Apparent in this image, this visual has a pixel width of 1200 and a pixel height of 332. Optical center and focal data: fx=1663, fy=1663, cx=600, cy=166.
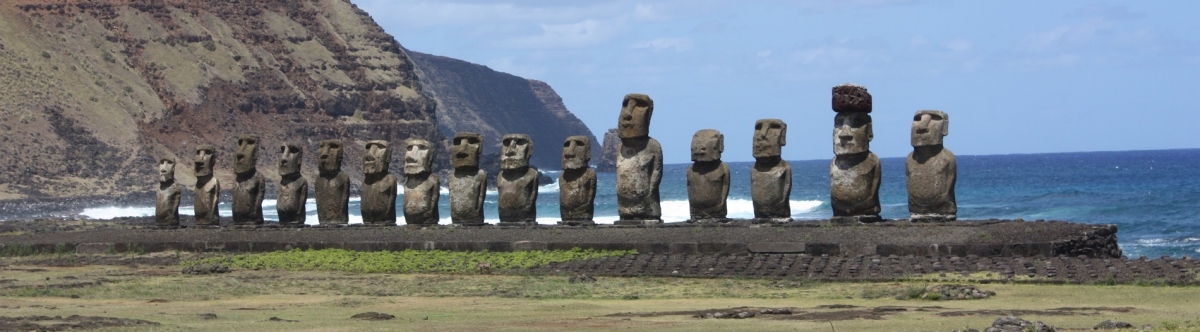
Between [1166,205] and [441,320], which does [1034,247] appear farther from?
[1166,205]

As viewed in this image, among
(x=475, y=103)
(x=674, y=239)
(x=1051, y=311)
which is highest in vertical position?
(x=475, y=103)

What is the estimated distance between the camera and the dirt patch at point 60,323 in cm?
1470

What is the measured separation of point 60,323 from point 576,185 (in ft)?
45.4

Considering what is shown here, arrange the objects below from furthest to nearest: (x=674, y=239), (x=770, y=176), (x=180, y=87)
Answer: (x=180, y=87) → (x=770, y=176) → (x=674, y=239)

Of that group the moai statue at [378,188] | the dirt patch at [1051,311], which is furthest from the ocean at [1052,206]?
the dirt patch at [1051,311]

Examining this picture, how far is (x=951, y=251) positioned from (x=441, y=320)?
8341mm

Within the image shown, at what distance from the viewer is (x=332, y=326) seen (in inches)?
598

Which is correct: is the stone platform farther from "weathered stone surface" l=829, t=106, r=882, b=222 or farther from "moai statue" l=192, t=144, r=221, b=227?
"moai statue" l=192, t=144, r=221, b=227

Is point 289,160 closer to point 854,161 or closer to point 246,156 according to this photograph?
point 246,156

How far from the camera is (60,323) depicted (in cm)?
1511

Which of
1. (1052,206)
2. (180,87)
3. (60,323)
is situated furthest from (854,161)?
(180,87)

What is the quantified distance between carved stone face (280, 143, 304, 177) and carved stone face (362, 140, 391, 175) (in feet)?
5.53

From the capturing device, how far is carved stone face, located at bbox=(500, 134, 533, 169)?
28.6 metres

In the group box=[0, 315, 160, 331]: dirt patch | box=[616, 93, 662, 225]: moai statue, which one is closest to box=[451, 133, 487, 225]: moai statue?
box=[616, 93, 662, 225]: moai statue
